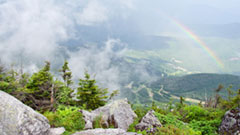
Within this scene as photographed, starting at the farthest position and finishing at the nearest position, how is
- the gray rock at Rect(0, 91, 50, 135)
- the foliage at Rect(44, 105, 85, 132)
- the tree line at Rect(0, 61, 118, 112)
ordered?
the tree line at Rect(0, 61, 118, 112) → the foliage at Rect(44, 105, 85, 132) → the gray rock at Rect(0, 91, 50, 135)

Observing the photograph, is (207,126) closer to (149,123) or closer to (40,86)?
(149,123)

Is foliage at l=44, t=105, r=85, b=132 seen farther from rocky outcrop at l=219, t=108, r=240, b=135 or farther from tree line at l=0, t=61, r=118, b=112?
rocky outcrop at l=219, t=108, r=240, b=135

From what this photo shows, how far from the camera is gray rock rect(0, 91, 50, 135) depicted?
7887mm

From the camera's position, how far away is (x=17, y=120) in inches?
322

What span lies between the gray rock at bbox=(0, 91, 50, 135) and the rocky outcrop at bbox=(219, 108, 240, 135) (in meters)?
11.1

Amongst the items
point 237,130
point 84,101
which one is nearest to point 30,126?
point 237,130

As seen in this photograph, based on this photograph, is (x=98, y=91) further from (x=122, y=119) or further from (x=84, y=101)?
(x=122, y=119)

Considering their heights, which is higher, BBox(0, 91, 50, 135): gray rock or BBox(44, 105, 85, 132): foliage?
BBox(0, 91, 50, 135): gray rock

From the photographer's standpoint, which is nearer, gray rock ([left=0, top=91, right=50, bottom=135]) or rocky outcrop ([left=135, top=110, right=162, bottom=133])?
gray rock ([left=0, top=91, right=50, bottom=135])

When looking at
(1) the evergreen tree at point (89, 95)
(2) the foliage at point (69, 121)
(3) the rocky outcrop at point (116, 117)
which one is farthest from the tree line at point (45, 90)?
(3) the rocky outcrop at point (116, 117)

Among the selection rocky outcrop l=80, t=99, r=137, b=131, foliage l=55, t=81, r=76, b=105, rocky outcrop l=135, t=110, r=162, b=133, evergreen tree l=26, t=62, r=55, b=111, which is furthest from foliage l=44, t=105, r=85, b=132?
evergreen tree l=26, t=62, r=55, b=111

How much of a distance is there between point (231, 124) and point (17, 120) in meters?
12.6

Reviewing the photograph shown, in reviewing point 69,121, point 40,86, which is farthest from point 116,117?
point 40,86

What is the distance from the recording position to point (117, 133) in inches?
359
